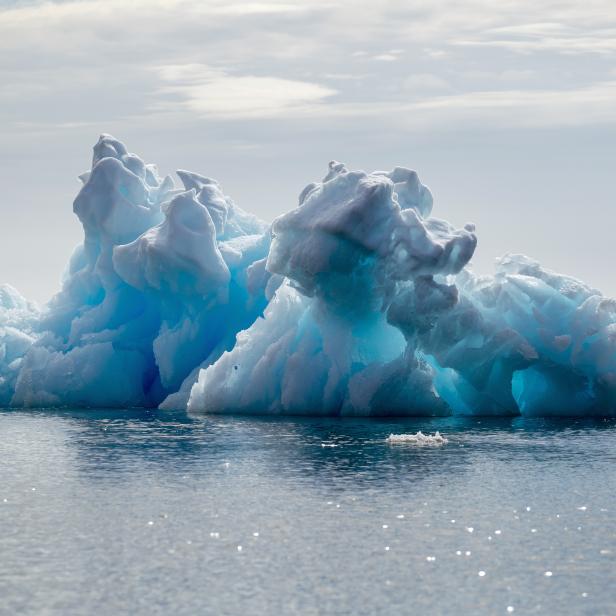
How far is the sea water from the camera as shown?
1548 cm

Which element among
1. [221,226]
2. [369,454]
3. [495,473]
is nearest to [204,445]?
[369,454]

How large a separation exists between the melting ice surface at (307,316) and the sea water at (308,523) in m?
3.48

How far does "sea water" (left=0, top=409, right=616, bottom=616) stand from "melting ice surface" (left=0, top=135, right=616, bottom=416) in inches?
137

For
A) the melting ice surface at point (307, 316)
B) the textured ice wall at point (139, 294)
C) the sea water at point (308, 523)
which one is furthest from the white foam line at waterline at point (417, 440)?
the textured ice wall at point (139, 294)

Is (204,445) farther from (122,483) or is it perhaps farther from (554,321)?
(554,321)

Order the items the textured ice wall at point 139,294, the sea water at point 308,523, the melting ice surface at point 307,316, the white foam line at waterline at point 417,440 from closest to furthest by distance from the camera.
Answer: the sea water at point 308,523, the white foam line at waterline at point 417,440, the melting ice surface at point 307,316, the textured ice wall at point 139,294

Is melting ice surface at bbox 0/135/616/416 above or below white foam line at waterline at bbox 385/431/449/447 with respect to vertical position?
above

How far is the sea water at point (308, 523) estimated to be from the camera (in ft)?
50.8

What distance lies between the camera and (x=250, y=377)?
37.2m

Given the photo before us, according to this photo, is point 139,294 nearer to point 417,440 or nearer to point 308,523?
point 417,440

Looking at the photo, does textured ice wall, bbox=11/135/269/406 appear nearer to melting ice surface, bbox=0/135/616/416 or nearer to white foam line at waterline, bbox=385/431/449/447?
melting ice surface, bbox=0/135/616/416

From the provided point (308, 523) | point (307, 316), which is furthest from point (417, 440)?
point (308, 523)

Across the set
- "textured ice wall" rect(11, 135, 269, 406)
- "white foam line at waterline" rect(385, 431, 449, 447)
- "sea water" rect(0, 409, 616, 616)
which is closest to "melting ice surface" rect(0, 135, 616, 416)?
"textured ice wall" rect(11, 135, 269, 406)

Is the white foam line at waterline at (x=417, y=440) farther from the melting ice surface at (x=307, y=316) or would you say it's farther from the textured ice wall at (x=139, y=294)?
the textured ice wall at (x=139, y=294)
